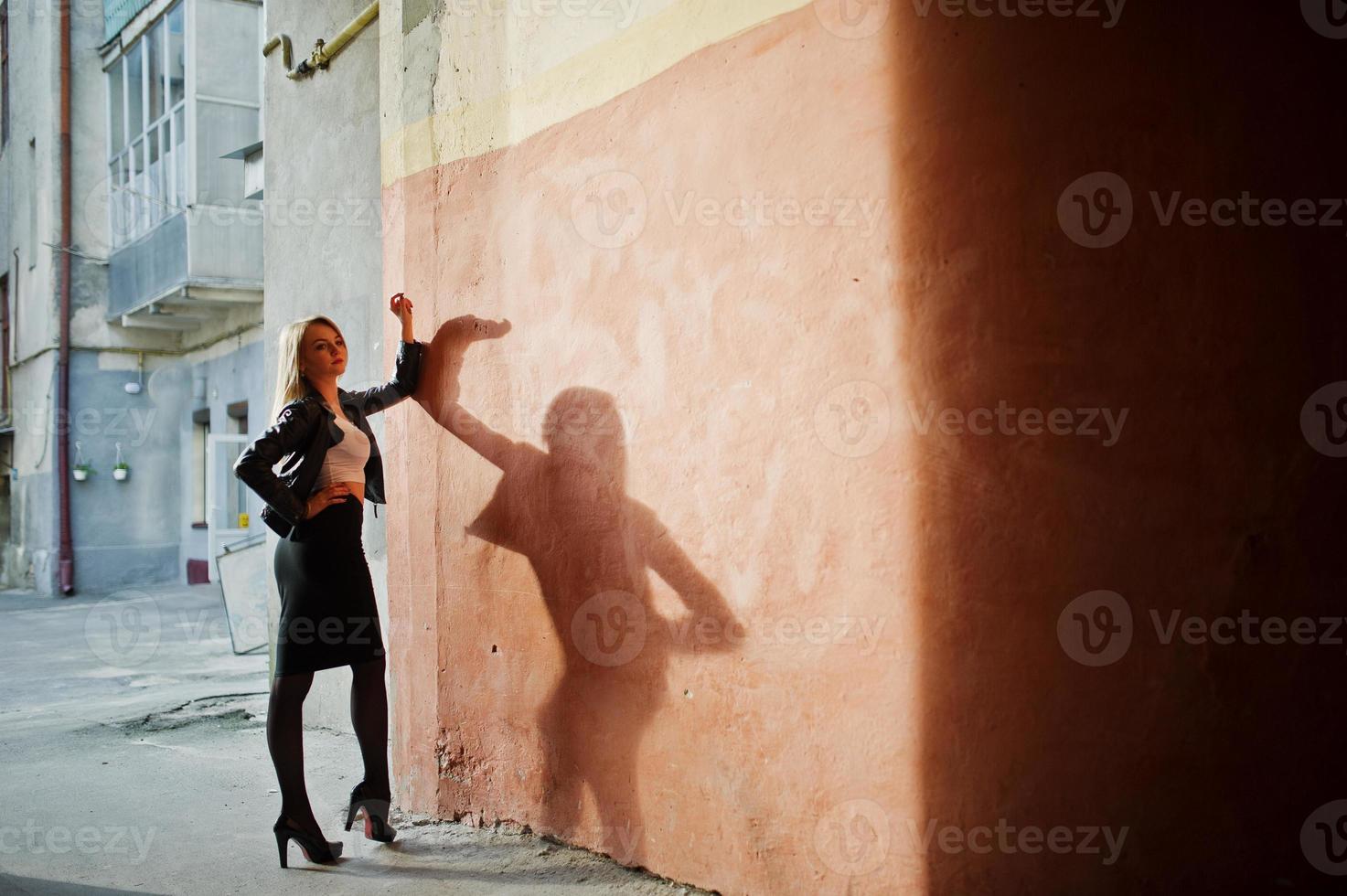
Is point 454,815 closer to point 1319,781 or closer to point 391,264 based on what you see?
point 391,264

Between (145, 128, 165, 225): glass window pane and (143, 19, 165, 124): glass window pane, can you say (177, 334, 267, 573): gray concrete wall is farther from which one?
(143, 19, 165, 124): glass window pane

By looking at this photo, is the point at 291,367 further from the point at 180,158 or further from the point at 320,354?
the point at 180,158

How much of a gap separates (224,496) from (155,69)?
6.24 metres

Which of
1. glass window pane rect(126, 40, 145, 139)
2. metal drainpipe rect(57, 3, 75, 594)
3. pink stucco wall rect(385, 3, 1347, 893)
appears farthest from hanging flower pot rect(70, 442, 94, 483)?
pink stucco wall rect(385, 3, 1347, 893)

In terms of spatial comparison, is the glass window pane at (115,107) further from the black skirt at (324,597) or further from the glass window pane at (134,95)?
the black skirt at (324,597)

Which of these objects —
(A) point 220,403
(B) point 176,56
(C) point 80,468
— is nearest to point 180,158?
(B) point 176,56

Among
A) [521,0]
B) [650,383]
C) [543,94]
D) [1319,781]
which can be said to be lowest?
[1319,781]

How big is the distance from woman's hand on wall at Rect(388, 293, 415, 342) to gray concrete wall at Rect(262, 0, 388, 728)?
37.1 inches

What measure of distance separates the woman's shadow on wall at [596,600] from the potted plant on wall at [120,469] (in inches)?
558

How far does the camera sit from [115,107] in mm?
15906

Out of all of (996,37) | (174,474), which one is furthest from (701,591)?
(174,474)

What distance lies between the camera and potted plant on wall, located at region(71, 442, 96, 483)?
52.1 feet

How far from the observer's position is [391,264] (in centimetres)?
466

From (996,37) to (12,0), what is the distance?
20.4 metres
